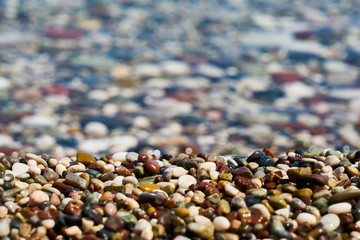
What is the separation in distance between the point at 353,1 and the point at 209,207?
21.9 ft

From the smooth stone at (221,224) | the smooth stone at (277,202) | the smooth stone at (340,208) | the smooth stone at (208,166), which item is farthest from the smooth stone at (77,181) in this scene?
the smooth stone at (340,208)

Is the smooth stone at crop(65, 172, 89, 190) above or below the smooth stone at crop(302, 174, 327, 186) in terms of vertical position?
below

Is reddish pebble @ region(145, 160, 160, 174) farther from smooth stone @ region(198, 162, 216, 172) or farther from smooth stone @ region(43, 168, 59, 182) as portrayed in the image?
smooth stone @ region(43, 168, 59, 182)

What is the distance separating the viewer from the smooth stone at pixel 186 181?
2330mm

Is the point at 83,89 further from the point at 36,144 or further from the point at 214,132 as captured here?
the point at 214,132

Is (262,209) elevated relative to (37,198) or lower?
elevated

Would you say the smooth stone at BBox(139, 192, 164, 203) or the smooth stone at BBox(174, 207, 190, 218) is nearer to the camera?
the smooth stone at BBox(174, 207, 190, 218)

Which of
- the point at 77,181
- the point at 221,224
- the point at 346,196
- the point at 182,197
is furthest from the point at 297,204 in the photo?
the point at 77,181

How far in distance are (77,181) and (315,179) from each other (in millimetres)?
1046

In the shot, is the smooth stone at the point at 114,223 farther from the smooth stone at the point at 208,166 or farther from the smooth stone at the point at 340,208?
the smooth stone at the point at 340,208

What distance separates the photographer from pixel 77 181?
229 cm

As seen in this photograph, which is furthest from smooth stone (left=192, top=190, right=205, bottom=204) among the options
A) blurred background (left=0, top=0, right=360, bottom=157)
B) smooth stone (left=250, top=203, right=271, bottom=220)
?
blurred background (left=0, top=0, right=360, bottom=157)

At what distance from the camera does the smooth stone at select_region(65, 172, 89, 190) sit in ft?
7.51

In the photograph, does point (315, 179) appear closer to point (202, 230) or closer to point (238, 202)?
point (238, 202)
